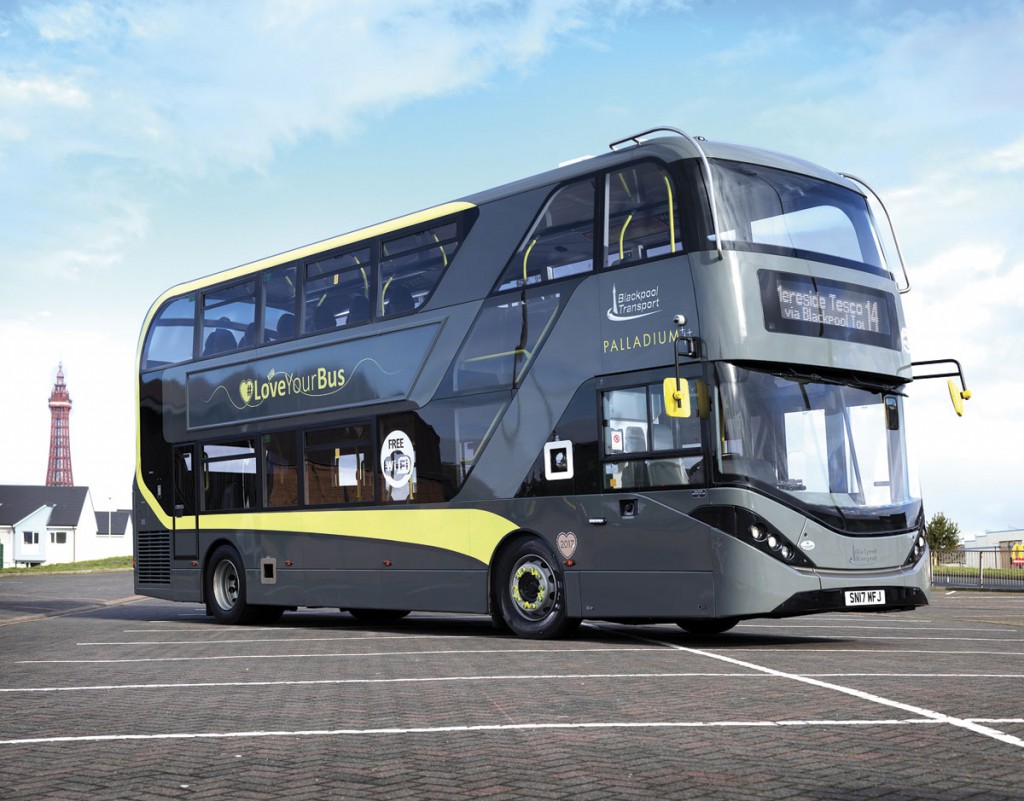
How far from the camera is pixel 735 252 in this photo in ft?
40.7

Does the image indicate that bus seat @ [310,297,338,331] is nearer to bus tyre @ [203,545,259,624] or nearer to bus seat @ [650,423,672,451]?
bus tyre @ [203,545,259,624]

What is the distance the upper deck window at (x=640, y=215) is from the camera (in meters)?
12.8

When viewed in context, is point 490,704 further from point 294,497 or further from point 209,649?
point 294,497

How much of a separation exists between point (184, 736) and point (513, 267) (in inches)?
314

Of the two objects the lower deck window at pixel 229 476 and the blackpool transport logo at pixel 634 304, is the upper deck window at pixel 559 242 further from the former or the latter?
the lower deck window at pixel 229 476

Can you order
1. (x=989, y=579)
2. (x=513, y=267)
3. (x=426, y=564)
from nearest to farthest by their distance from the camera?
(x=513, y=267) < (x=426, y=564) < (x=989, y=579)

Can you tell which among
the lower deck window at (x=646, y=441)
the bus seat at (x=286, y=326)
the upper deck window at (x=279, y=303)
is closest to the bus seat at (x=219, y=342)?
the upper deck window at (x=279, y=303)

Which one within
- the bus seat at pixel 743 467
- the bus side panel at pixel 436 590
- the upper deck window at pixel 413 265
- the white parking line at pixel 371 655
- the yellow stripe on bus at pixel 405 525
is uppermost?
the upper deck window at pixel 413 265

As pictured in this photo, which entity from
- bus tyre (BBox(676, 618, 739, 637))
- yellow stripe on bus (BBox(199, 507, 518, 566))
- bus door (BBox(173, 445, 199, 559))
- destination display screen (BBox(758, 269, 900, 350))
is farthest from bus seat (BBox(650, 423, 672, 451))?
bus door (BBox(173, 445, 199, 559))

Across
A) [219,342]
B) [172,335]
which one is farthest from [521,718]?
[172,335]

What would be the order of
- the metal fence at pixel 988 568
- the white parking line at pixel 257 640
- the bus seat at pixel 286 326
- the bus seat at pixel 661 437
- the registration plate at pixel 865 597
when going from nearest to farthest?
the registration plate at pixel 865 597 → the bus seat at pixel 661 437 → the white parking line at pixel 257 640 → the bus seat at pixel 286 326 → the metal fence at pixel 988 568

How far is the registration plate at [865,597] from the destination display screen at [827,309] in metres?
2.48

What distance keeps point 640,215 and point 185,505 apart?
9.55 m

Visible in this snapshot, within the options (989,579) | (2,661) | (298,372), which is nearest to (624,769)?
(2,661)
